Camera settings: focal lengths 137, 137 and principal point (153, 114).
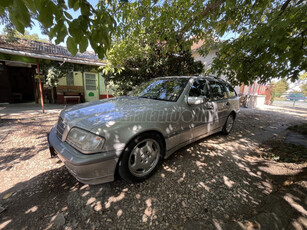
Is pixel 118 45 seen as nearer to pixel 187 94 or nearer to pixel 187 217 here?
pixel 187 94

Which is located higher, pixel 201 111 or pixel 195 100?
pixel 195 100

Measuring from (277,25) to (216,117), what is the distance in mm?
1999

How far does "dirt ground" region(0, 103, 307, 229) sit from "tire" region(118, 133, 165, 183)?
0.17 meters

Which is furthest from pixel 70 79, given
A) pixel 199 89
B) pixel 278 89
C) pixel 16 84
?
pixel 278 89

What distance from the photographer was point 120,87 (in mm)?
7766

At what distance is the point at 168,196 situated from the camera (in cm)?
192

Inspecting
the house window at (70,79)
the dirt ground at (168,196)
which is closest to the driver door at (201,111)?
the dirt ground at (168,196)

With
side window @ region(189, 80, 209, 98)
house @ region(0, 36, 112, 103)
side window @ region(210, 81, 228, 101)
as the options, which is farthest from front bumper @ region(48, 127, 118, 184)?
house @ region(0, 36, 112, 103)

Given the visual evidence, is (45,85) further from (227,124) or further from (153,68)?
(227,124)

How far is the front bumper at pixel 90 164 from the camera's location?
1.64 m

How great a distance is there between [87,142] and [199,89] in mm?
2490

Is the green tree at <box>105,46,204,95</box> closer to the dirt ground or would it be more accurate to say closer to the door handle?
the door handle

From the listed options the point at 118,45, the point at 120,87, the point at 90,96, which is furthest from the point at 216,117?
the point at 90,96

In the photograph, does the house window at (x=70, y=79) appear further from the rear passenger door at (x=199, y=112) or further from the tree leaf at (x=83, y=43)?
the tree leaf at (x=83, y=43)
